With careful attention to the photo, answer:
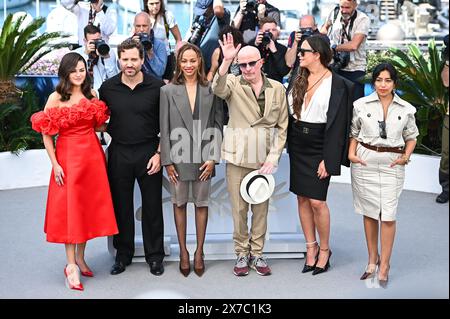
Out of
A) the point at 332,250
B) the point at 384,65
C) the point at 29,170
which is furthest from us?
the point at 29,170

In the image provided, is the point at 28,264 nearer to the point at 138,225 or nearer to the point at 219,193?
the point at 138,225

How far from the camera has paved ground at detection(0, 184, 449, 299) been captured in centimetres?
513

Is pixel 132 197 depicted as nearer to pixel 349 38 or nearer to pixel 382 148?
pixel 382 148

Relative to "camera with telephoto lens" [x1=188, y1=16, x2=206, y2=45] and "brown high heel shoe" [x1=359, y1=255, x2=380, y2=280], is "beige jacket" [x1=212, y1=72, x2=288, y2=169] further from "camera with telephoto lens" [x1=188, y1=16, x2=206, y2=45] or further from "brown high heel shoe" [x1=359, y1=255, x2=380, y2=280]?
"camera with telephoto lens" [x1=188, y1=16, x2=206, y2=45]

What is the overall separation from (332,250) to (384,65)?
1688 mm

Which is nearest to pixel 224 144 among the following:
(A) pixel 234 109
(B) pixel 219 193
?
(A) pixel 234 109

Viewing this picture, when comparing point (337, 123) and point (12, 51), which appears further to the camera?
point (12, 51)

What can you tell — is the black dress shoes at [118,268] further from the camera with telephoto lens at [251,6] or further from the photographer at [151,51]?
the camera with telephoto lens at [251,6]

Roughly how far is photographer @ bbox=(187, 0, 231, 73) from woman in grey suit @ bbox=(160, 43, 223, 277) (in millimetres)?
2861

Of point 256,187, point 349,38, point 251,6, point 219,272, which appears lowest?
point 219,272

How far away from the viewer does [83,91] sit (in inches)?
202

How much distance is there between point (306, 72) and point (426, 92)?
11.3ft

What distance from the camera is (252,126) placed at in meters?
5.15

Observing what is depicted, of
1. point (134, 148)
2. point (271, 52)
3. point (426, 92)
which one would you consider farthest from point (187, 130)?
point (426, 92)
